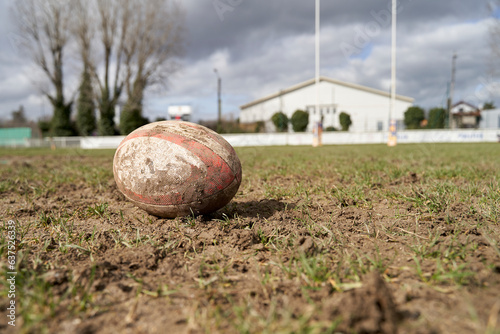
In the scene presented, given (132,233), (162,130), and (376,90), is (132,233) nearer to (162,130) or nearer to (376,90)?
(162,130)

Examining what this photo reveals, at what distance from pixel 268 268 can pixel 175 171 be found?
1.28 meters

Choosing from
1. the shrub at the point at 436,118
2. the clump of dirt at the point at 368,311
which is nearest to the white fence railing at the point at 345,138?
the shrub at the point at 436,118

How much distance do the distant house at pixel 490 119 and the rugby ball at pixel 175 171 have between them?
2044 inches

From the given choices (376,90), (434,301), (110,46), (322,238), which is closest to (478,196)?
(322,238)

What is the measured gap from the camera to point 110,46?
34.5 metres

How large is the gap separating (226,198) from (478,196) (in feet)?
10.2

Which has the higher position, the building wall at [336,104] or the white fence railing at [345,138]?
the building wall at [336,104]

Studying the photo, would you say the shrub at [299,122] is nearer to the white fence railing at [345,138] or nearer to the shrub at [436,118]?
the white fence railing at [345,138]

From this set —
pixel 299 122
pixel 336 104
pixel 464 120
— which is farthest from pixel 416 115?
pixel 299 122

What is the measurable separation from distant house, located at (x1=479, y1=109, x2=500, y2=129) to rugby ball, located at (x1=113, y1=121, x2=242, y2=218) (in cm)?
5192

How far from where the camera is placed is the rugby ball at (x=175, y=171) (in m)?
2.95

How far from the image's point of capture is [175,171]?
2930 millimetres

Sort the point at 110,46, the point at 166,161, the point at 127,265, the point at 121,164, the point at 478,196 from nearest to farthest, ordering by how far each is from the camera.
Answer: the point at 127,265, the point at 166,161, the point at 121,164, the point at 478,196, the point at 110,46

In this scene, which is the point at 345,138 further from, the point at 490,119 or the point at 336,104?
the point at 490,119
